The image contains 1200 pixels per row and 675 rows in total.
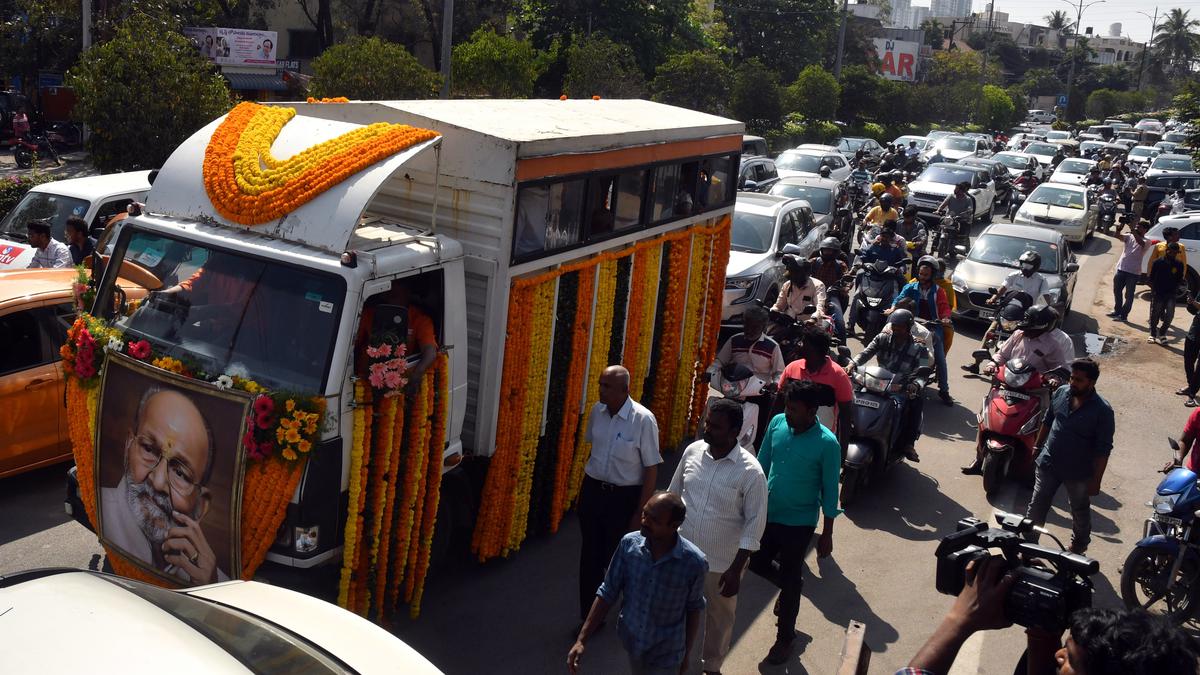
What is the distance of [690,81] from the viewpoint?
33.2 m

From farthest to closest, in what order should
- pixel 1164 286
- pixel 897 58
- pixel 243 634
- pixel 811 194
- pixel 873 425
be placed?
pixel 897 58, pixel 811 194, pixel 1164 286, pixel 873 425, pixel 243 634

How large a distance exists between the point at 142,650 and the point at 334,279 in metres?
2.51

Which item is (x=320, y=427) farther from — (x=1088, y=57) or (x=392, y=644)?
(x=1088, y=57)

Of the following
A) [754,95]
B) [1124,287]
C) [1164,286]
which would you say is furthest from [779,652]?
[754,95]

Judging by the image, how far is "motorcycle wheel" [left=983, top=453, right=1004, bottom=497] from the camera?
944 centimetres

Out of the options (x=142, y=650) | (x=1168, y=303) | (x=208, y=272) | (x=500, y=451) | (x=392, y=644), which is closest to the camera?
(x=142, y=650)

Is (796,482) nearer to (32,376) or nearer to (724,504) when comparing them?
A: (724,504)

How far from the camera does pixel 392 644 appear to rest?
173 inches

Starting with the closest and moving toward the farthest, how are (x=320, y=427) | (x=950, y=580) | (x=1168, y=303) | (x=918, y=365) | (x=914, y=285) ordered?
(x=950, y=580) → (x=320, y=427) → (x=918, y=365) → (x=914, y=285) → (x=1168, y=303)

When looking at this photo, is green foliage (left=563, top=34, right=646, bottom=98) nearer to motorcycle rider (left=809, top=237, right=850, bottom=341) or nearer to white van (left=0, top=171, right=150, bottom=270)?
motorcycle rider (left=809, top=237, right=850, bottom=341)

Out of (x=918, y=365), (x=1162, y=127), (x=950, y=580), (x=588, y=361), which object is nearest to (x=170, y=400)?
(x=588, y=361)

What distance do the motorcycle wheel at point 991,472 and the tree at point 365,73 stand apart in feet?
41.3

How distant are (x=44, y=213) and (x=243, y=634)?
9238 mm

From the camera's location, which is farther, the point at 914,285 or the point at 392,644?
the point at 914,285
